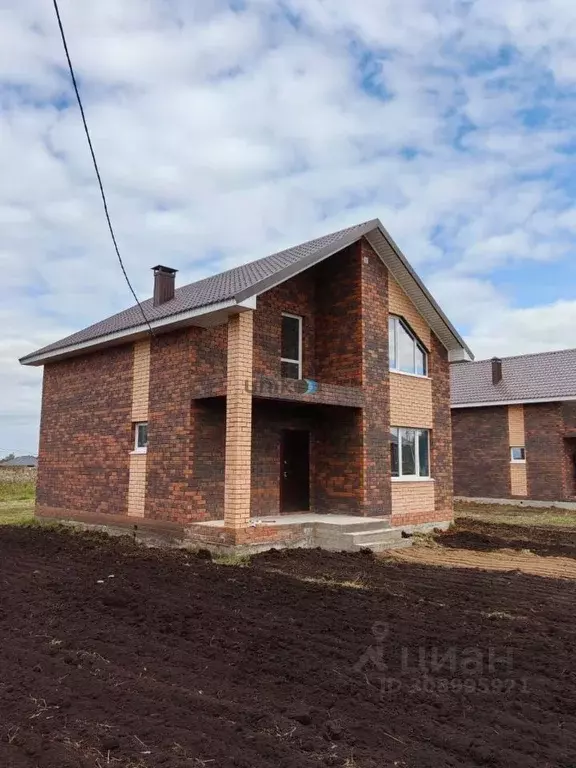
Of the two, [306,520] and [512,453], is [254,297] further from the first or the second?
[512,453]

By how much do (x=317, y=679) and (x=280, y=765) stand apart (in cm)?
143

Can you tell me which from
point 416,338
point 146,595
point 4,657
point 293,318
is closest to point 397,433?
point 416,338

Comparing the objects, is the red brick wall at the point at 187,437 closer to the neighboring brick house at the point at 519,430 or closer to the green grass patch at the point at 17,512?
the green grass patch at the point at 17,512

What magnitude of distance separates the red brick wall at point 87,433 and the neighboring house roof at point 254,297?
1.69 ft

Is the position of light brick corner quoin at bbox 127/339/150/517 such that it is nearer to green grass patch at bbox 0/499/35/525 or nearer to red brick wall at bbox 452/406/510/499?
green grass patch at bbox 0/499/35/525

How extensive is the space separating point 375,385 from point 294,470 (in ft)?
7.94

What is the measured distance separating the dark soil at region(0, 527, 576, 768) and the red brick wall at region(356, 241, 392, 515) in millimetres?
3861

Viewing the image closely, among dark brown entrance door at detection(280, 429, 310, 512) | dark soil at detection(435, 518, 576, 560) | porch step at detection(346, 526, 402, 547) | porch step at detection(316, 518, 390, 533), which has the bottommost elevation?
dark soil at detection(435, 518, 576, 560)

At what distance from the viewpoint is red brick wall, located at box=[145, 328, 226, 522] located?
11.1 m

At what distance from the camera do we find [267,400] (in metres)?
12.0

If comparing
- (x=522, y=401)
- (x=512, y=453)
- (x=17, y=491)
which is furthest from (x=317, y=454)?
(x=17, y=491)

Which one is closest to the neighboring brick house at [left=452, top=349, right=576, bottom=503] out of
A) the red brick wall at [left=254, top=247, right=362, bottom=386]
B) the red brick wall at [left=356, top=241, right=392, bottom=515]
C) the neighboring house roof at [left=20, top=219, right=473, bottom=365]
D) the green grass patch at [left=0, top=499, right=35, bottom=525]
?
the neighboring house roof at [left=20, top=219, right=473, bottom=365]

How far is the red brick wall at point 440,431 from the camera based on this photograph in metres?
14.8

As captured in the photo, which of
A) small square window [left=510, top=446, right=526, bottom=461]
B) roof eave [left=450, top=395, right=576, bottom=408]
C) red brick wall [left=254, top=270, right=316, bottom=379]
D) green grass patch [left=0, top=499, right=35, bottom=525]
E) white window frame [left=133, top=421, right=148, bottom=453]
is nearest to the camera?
red brick wall [left=254, top=270, right=316, bottom=379]
